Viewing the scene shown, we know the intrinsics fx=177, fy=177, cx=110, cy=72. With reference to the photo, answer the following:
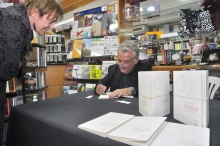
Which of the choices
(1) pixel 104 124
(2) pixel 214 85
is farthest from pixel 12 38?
(2) pixel 214 85

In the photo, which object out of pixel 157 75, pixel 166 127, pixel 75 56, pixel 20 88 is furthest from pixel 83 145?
pixel 75 56

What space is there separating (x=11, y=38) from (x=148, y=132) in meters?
0.75

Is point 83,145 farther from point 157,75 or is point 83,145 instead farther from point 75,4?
point 75,4

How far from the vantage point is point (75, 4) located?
183 inches

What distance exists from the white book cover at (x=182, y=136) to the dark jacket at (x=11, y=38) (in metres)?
0.74

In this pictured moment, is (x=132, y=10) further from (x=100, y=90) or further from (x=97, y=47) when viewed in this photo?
(x=100, y=90)

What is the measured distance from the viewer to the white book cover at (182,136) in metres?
0.58

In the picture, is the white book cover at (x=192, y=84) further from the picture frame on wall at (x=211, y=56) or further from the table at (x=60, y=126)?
the picture frame on wall at (x=211, y=56)

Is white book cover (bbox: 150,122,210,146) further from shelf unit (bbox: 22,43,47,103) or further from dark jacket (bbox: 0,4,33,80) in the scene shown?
shelf unit (bbox: 22,43,47,103)

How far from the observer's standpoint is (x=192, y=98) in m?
0.78

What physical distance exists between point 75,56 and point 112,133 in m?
2.97

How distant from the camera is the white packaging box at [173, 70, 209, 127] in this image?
0.74m

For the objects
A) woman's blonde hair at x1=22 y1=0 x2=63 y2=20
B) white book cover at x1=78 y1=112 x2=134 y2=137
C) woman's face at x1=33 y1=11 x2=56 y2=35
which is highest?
woman's blonde hair at x1=22 y1=0 x2=63 y2=20

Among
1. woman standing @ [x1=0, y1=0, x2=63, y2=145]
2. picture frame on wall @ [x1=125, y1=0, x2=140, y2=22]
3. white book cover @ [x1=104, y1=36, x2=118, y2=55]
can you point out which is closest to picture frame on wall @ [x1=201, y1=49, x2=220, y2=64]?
picture frame on wall @ [x1=125, y1=0, x2=140, y2=22]
